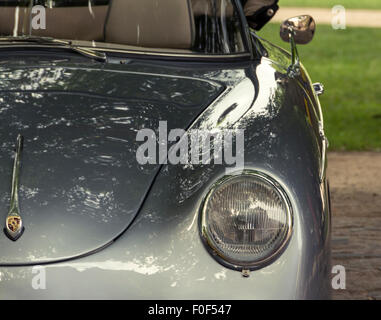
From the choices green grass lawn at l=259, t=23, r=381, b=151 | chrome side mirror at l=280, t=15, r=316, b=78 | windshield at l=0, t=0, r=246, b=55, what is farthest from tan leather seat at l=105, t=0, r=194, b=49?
green grass lawn at l=259, t=23, r=381, b=151

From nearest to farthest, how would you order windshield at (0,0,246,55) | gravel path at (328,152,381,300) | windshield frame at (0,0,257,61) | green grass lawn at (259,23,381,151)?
1. windshield frame at (0,0,257,61)
2. windshield at (0,0,246,55)
3. gravel path at (328,152,381,300)
4. green grass lawn at (259,23,381,151)

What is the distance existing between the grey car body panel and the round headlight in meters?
0.03

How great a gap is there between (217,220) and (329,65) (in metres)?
12.7

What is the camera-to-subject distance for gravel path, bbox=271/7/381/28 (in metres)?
22.5

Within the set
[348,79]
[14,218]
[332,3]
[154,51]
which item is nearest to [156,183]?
[14,218]

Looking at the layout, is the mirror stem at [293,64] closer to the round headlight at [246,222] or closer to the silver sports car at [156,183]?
the silver sports car at [156,183]

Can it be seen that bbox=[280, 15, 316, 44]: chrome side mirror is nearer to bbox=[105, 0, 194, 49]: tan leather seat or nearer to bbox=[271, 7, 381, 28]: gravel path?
bbox=[105, 0, 194, 49]: tan leather seat

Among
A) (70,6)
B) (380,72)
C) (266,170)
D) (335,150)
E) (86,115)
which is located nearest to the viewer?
(266,170)

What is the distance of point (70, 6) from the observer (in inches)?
152

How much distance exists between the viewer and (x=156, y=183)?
274 centimetres

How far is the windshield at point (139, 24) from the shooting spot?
375cm

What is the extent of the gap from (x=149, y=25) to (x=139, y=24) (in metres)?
0.04

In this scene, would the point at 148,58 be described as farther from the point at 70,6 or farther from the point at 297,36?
the point at 297,36
